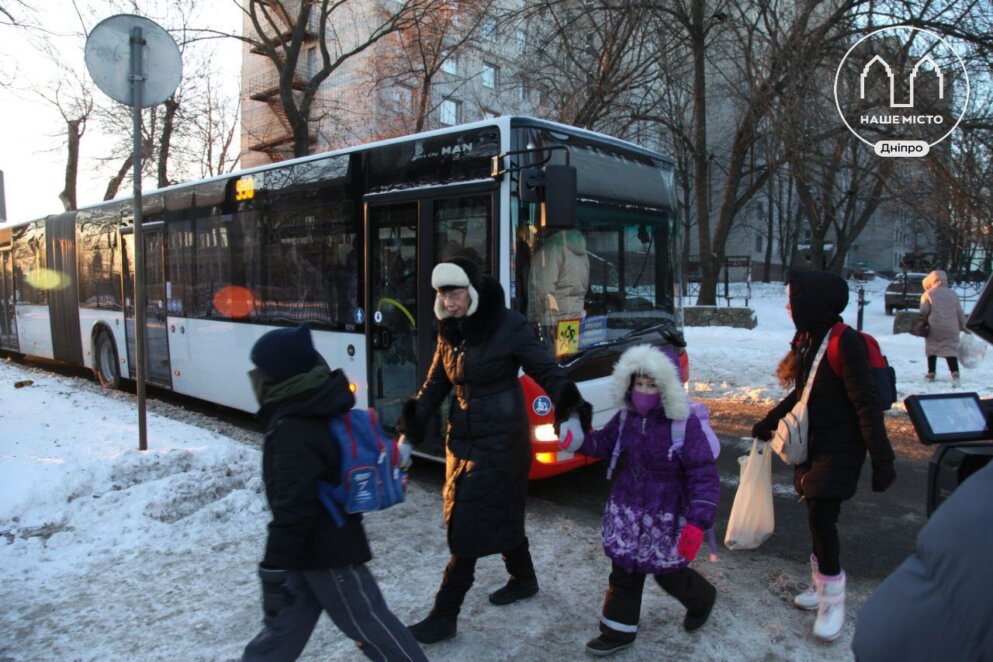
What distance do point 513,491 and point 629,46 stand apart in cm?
1388

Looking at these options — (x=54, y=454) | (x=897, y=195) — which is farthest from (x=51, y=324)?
(x=897, y=195)

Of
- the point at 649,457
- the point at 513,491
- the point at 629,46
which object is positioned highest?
the point at 629,46

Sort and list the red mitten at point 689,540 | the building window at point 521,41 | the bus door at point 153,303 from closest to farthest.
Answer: the red mitten at point 689,540 → the bus door at point 153,303 → the building window at point 521,41

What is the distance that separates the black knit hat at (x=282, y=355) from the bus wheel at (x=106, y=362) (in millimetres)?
9014

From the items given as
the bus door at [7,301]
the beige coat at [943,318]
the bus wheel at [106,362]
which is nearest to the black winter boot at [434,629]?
the bus wheel at [106,362]

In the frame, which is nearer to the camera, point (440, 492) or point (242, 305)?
point (440, 492)

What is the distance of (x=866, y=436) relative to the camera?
3.10 meters

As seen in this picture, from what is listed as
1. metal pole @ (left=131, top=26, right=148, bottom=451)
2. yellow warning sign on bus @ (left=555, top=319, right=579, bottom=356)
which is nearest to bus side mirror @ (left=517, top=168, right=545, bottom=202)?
yellow warning sign on bus @ (left=555, top=319, right=579, bottom=356)

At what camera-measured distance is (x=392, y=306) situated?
592 centimetres

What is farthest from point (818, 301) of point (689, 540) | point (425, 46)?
point (425, 46)

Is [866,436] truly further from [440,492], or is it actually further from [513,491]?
[440,492]

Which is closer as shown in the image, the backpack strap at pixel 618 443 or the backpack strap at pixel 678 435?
the backpack strap at pixel 678 435

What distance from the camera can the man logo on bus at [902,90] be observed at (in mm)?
12453

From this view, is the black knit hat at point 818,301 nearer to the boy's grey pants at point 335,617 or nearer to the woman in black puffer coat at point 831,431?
the woman in black puffer coat at point 831,431
